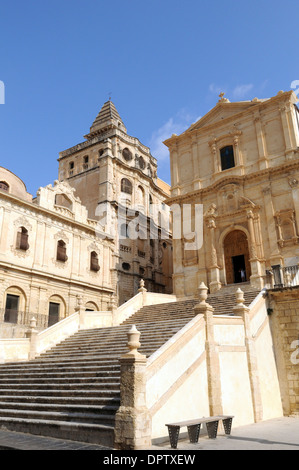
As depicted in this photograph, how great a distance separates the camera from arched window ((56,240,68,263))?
27078 mm

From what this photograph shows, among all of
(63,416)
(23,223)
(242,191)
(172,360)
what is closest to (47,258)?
(23,223)

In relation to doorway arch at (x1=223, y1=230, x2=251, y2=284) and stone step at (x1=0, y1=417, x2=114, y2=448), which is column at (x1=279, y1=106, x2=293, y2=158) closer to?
doorway arch at (x1=223, y1=230, x2=251, y2=284)

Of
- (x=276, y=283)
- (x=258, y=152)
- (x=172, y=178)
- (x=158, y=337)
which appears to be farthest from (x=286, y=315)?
(x=172, y=178)

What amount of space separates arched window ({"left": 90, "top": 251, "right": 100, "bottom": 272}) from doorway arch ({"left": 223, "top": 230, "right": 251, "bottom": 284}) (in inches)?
416

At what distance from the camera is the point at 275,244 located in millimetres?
22062

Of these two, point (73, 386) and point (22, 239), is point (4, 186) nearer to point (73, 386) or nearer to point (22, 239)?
point (22, 239)

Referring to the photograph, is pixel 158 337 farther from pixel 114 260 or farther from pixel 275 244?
pixel 114 260

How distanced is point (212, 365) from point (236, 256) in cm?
A: 1423

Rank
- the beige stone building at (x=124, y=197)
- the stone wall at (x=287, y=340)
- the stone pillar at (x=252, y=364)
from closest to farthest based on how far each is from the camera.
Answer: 1. the stone pillar at (x=252, y=364)
2. the stone wall at (x=287, y=340)
3. the beige stone building at (x=124, y=197)

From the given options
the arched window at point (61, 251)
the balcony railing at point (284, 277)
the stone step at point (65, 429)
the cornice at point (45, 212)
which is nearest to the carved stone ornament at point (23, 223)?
the cornice at point (45, 212)

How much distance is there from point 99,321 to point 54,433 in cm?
974

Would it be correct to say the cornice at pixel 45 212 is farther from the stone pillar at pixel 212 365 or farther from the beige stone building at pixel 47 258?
the stone pillar at pixel 212 365

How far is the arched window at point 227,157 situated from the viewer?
25828 millimetres

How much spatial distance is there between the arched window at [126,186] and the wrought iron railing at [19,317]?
15.6 m
